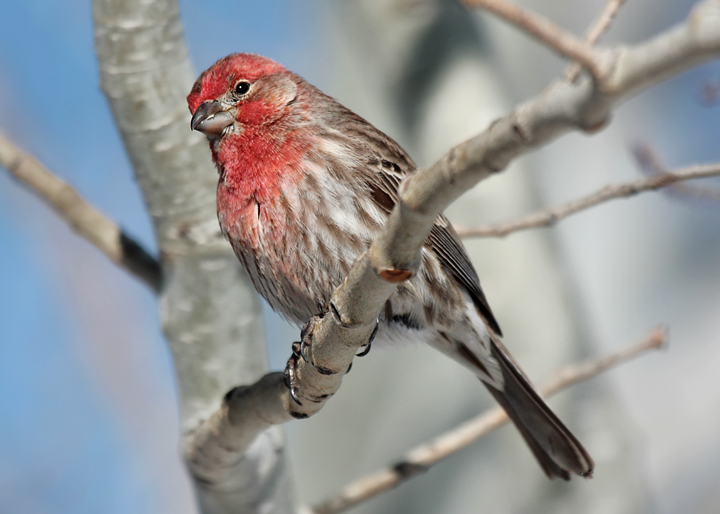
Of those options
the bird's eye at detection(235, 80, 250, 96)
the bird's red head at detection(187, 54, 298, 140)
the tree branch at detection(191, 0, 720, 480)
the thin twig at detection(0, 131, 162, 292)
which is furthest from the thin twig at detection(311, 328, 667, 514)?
the bird's eye at detection(235, 80, 250, 96)

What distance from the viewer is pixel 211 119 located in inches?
152

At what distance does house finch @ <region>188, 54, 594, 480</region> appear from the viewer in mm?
3471

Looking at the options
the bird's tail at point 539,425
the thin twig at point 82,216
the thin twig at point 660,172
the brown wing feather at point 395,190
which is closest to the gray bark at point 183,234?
the thin twig at point 82,216

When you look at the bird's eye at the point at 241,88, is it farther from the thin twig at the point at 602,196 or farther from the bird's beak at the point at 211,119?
the thin twig at the point at 602,196

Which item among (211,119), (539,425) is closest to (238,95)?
(211,119)

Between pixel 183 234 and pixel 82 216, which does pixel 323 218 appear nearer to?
pixel 183 234

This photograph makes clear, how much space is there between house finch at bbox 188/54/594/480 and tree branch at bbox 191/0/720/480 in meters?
0.49

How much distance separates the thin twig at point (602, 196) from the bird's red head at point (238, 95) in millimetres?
1109

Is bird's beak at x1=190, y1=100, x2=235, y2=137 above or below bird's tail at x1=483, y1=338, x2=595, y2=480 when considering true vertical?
above

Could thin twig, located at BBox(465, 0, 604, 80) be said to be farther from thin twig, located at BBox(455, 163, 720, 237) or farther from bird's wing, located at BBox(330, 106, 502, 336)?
bird's wing, located at BBox(330, 106, 502, 336)

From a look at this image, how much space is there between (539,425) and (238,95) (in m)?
2.21

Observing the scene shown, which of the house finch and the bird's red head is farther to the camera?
the bird's red head

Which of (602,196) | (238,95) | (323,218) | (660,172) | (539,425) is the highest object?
(238,95)

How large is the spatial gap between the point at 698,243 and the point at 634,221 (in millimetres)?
629
